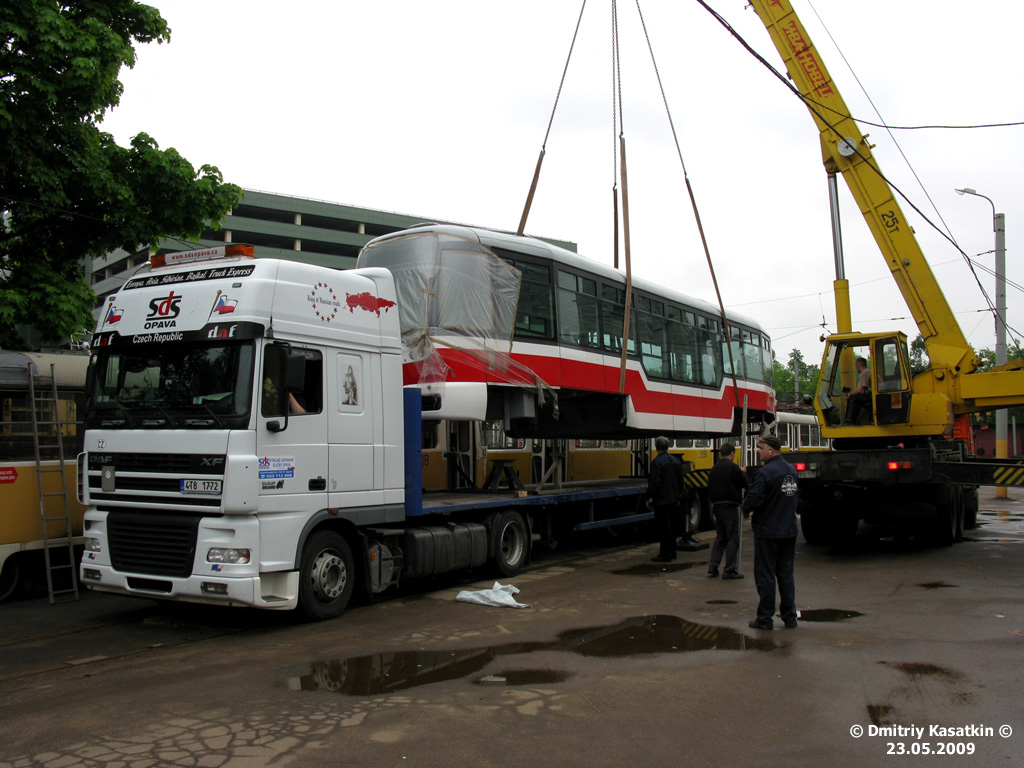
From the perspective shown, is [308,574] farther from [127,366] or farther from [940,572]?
[940,572]

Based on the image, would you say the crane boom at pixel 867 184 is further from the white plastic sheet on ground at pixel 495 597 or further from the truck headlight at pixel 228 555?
the truck headlight at pixel 228 555

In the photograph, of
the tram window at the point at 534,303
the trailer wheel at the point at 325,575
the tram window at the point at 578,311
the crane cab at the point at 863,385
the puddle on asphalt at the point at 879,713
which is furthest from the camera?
the crane cab at the point at 863,385

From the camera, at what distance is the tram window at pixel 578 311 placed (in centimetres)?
1143

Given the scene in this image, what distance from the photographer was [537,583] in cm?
1020

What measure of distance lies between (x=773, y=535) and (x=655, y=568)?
4.20m

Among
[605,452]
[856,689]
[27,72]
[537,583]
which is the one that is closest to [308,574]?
[537,583]

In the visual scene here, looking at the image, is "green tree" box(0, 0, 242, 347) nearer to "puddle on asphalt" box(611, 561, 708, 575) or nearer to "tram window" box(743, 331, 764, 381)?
"puddle on asphalt" box(611, 561, 708, 575)

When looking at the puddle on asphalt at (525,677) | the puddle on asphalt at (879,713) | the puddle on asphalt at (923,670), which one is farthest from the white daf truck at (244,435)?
the puddle on asphalt at (923,670)

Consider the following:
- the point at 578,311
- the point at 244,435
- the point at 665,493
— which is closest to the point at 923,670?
the point at 244,435

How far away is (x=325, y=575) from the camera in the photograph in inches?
315

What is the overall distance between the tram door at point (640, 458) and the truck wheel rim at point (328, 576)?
9.97 metres

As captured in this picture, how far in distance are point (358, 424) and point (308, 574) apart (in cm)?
155

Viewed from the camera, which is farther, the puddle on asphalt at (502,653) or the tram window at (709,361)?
the tram window at (709,361)

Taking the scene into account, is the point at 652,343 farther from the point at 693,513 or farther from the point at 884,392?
the point at 693,513
